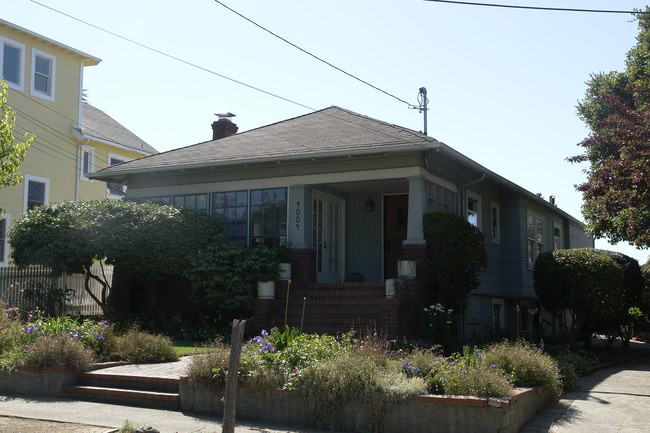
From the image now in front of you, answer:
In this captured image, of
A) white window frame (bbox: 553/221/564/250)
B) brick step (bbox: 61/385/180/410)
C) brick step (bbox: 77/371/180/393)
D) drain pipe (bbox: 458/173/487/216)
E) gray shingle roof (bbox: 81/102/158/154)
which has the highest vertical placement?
gray shingle roof (bbox: 81/102/158/154)

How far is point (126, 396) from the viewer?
28.8ft

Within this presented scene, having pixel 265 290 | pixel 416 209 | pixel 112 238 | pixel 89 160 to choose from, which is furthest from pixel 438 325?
pixel 89 160

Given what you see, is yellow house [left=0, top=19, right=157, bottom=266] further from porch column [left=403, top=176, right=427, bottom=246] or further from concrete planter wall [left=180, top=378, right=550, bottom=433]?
concrete planter wall [left=180, top=378, right=550, bottom=433]

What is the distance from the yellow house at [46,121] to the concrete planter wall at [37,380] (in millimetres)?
14176

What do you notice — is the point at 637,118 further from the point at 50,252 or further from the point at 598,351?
the point at 50,252

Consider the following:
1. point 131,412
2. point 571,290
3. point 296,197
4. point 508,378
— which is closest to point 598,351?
point 571,290

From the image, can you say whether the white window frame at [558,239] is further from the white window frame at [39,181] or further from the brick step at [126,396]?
the white window frame at [39,181]

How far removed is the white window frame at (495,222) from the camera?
18438 mm

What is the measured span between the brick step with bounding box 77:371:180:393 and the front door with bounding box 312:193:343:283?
6.42 m

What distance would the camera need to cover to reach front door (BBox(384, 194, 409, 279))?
1616 cm

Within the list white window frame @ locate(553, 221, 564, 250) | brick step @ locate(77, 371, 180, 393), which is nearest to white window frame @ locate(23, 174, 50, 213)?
brick step @ locate(77, 371, 180, 393)

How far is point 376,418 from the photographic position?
742 cm

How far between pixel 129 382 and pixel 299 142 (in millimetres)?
7608

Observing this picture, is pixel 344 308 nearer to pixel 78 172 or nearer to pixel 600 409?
pixel 600 409
